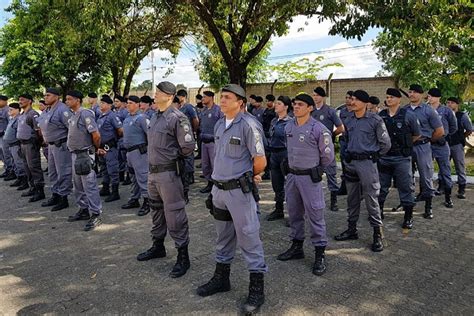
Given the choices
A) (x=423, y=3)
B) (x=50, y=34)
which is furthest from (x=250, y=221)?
(x=50, y=34)

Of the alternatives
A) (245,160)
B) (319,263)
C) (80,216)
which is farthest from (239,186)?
(80,216)

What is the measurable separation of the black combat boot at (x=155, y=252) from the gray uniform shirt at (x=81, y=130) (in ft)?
6.88

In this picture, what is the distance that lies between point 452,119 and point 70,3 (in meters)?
8.12

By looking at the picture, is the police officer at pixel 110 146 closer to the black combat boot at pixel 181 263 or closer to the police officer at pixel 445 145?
the black combat boot at pixel 181 263

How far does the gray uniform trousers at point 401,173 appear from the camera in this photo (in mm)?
5090

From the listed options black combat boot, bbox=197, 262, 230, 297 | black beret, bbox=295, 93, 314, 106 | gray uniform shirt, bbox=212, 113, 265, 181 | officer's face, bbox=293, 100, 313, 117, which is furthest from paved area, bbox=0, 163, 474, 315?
black beret, bbox=295, 93, 314, 106

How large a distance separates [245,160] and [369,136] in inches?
77.8

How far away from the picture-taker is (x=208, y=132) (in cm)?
755

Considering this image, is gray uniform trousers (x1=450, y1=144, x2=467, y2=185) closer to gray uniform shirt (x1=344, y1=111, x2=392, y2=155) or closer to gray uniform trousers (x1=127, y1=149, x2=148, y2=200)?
gray uniform shirt (x1=344, y1=111, x2=392, y2=155)

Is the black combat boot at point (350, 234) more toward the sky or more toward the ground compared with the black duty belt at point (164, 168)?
more toward the ground

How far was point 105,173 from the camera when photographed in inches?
300

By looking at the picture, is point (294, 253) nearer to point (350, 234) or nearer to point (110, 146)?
point (350, 234)

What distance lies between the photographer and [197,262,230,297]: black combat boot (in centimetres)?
343

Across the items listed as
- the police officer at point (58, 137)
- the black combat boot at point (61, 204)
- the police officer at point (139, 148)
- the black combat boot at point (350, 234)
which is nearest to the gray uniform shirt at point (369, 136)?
the black combat boot at point (350, 234)
